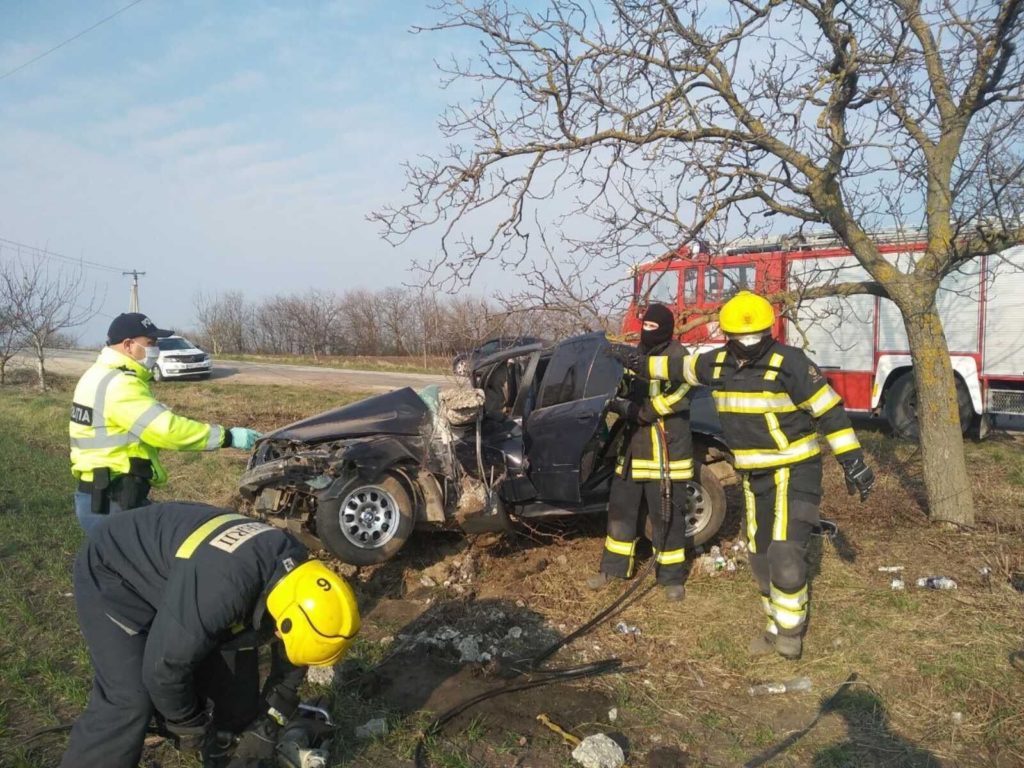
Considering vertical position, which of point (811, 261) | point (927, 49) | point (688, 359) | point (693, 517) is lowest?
point (693, 517)

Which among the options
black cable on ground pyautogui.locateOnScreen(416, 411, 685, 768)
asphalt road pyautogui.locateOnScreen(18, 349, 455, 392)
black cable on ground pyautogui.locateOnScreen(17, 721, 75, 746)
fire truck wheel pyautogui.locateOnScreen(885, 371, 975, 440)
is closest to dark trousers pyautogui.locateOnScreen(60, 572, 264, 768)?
black cable on ground pyautogui.locateOnScreen(17, 721, 75, 746)

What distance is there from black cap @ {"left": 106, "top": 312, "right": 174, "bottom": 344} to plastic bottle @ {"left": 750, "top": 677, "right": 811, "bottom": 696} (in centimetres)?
348

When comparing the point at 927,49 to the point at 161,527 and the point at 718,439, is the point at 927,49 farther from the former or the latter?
the point at 161,527

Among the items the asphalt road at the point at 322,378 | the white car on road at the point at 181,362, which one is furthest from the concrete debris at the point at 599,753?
the white car on road at the point at 181,362

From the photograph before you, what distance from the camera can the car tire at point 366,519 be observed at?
492 cm

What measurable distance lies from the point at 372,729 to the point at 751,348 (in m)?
2.72

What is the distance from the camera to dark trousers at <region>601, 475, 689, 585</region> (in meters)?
5.01

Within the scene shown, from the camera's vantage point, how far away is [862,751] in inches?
127

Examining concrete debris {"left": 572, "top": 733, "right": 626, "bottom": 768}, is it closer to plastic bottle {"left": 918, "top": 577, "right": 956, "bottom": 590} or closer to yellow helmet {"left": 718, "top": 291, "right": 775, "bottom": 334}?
yellow helmet {"left": 718, "top": 291, "right": 775, "bottom": 334}

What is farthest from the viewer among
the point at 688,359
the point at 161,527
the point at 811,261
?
the point at 811,261

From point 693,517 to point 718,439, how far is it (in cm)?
60

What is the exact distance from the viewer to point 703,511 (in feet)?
18.0

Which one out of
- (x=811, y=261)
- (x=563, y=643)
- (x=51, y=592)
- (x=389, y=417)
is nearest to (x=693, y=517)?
(x=563, y=643)

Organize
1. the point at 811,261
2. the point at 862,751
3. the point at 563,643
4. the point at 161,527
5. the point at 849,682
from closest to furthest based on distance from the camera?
the point at 161,527 → the point at 862,751 → the point at 849,682 → the point at 563,643 → the point at 811,261
